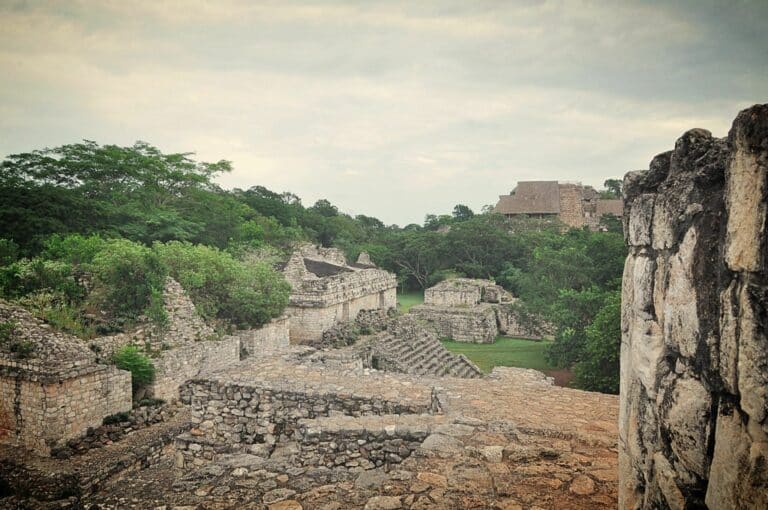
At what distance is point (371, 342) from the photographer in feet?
45.8

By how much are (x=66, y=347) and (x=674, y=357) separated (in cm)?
922

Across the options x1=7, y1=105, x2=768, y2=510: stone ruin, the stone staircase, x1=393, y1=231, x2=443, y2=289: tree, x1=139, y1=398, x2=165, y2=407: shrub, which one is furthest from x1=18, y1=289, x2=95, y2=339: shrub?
x1=393, y1=231, x2=443, y2=289: tree

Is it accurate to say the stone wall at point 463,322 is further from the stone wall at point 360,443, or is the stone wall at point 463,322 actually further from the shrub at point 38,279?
the stone wall at point 360,443

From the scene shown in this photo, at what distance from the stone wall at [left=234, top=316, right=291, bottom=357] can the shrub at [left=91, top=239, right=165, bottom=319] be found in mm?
2500

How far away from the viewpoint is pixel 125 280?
11.1 meters

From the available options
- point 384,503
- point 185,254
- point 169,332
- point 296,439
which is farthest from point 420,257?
point 384,503

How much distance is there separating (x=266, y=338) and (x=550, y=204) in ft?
117

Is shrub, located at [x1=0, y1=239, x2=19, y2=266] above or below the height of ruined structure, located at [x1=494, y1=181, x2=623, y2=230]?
below

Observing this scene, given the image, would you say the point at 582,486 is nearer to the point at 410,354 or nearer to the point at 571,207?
the point at 410,354

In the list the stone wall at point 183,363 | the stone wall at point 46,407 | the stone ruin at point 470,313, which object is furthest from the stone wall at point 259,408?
the stone ruin at point 470,313

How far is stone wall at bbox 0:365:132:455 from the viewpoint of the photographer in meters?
7.70

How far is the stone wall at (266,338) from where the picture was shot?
1260cm

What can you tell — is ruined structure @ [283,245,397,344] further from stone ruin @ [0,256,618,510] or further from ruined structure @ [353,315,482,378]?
stone ruin @ [0,256,618,510]

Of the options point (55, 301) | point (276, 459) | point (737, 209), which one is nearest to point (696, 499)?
point (737, 209)
